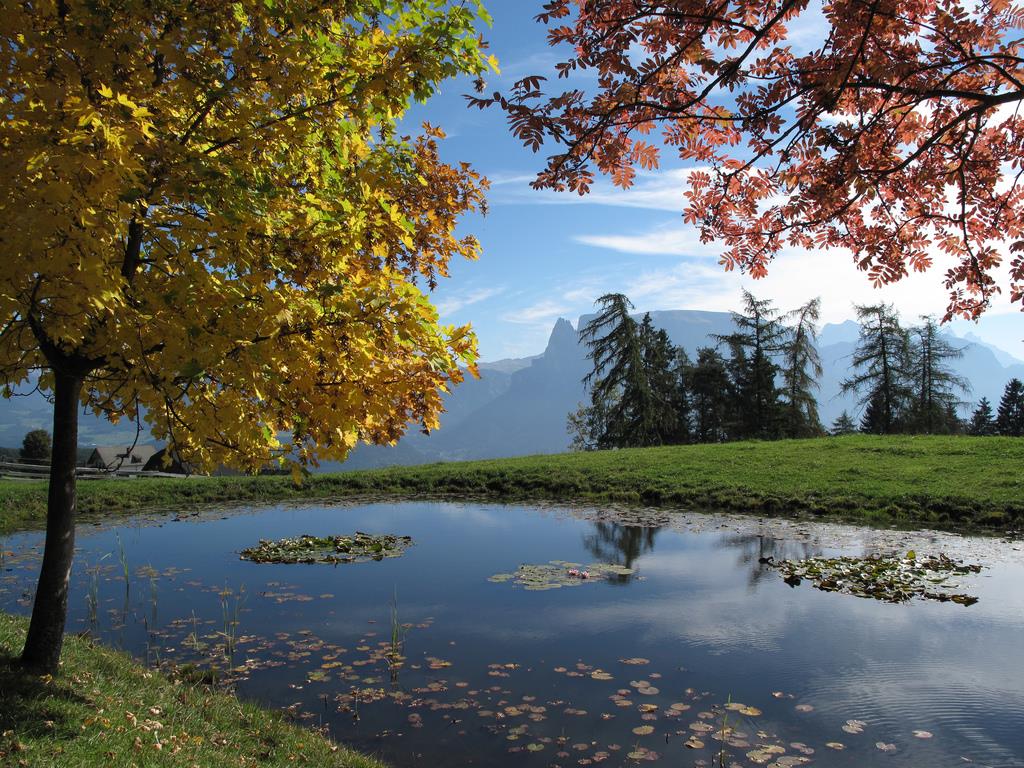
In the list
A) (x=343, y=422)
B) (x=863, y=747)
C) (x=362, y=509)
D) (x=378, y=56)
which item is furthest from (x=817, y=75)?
(x=362, y=509)

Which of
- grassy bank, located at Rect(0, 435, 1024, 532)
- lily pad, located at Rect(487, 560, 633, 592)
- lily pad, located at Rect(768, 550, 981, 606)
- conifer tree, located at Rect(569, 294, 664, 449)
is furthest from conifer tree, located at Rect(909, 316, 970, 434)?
lily pad, located at Rect(487, 560, 633, 592)

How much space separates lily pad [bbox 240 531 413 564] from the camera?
45.9 feet

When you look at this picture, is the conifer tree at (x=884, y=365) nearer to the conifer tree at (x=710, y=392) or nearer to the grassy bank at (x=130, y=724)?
the conifer tree at (x=710, y=392)

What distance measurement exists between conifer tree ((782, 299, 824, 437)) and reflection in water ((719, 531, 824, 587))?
125 ft

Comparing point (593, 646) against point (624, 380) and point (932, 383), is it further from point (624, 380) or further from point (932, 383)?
point (932, 383)

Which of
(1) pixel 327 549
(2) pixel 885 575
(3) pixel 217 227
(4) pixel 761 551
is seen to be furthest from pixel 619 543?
(3) pixel 217 227

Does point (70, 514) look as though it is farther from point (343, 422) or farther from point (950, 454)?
point (950, 454)

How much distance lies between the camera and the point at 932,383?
170 ft

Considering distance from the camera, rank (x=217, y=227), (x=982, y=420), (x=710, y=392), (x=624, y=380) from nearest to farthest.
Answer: (x=217, y=227) → (x=624, y=380) → (x=710, y=392) → (x=982, y=420)

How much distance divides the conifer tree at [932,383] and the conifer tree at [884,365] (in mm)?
1102

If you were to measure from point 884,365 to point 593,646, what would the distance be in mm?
49683

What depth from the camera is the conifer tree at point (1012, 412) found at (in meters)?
53.7

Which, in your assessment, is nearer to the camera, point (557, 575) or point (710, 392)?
point (557, 575)

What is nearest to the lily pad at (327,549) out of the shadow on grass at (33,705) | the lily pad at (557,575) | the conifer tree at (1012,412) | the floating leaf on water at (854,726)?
the lily pad at (557,575)
